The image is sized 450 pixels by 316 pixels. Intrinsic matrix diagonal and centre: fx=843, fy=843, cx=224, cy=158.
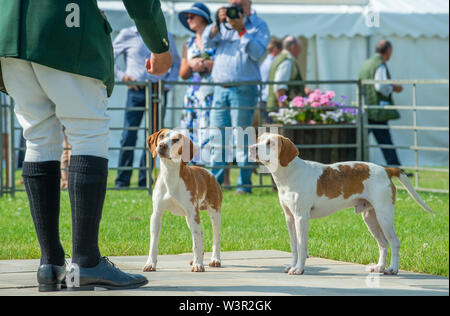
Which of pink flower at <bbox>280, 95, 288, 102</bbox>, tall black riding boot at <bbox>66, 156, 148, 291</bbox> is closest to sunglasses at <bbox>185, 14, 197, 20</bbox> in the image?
pink flower at <bbox>280, 95, 288, 102</bbox>

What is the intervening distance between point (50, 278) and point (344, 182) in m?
1.81

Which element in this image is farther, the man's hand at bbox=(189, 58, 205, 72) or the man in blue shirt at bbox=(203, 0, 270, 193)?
the man's hand at bbox=(189, 58, 205, 72)

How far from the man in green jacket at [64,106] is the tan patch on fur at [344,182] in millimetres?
1371

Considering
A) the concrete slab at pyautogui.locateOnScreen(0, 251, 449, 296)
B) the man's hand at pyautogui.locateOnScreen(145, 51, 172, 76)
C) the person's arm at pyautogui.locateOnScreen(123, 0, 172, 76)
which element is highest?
the person's arm at pyautogui.locateOnScreen(123, 0, 172, 76)

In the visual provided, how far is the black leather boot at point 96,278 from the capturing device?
374 centimetres

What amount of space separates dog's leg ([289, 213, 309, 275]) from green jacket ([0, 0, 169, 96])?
59.0 inches

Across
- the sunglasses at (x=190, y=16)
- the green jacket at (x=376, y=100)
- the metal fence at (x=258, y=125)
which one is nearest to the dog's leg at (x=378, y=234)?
the metal fence at (x=258, y=125)

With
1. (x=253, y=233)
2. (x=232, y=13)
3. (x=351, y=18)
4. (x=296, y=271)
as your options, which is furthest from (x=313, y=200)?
(x=351, y=18)

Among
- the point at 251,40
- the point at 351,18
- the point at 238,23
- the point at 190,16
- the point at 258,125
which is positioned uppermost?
the point at 351,18

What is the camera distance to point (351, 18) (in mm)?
15406

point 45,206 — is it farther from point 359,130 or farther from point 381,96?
point 381,96

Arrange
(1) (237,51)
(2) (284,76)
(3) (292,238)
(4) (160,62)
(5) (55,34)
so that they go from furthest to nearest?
(2) (284,76), (1) (237,51), (3) (292,238), (4) (160,62), (5) (55,34)

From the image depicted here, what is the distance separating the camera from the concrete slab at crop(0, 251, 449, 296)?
12.5 ft

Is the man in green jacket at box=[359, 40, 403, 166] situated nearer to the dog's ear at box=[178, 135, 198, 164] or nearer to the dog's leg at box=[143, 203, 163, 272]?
the dog's ear at box=[178, 135, 198, 164]
